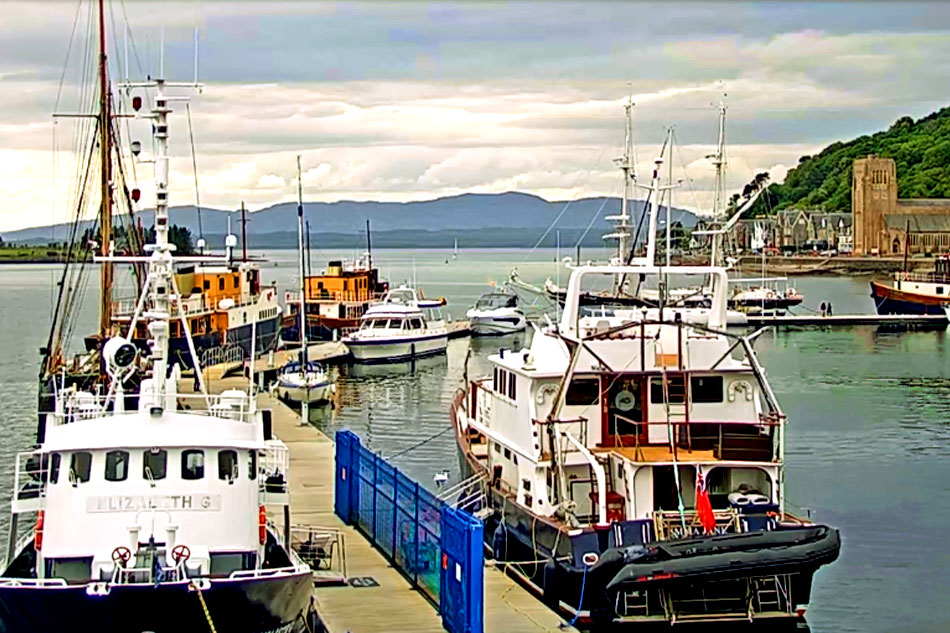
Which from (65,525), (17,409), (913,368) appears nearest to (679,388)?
(65,525)

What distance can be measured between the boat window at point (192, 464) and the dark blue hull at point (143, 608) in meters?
2.07

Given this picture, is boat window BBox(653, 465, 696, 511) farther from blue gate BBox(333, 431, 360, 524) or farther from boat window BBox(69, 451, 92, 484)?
boat window BBox(69, 451, 92, 484)

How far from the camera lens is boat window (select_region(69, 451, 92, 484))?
65.0 feet

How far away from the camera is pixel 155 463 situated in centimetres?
1992

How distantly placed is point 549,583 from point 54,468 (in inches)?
332

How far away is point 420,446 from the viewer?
47656 mm

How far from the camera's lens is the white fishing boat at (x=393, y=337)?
2963 inches

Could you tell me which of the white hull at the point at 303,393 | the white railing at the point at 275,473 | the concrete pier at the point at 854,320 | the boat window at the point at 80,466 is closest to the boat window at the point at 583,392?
the white railing at the point at 275,473

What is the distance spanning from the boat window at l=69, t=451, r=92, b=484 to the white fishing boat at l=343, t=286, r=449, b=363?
2161 inches

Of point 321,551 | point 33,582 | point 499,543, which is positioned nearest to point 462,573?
point 321,551

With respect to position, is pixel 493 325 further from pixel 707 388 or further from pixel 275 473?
pixel 275 473

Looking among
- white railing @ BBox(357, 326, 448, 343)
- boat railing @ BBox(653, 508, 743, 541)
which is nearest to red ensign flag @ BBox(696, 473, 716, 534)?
boat railing @ BBox(653, 508, 743, 541)

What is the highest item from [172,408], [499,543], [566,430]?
[172,408]

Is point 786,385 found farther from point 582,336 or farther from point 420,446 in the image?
point 582,336
